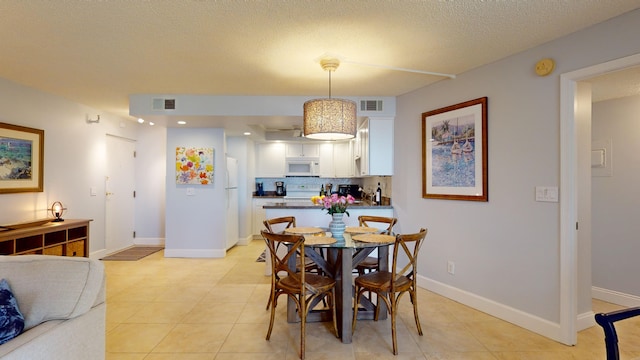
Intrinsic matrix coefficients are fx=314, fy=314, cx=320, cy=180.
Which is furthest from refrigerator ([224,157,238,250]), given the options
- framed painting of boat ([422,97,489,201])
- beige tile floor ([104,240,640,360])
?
framed painting of boat ([422,97,489,201])

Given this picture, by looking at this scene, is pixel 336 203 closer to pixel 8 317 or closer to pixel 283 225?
pixel 283 225

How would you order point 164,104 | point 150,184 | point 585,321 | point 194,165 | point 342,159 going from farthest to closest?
point 342,159 < point 150,184 < point 194,165 < point 164,104 < point 585,321

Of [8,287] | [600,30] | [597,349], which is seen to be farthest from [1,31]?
[597,349]

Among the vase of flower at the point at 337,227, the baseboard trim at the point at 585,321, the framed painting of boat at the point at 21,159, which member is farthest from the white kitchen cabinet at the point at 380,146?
the framed painting of boat at the point at 21,159

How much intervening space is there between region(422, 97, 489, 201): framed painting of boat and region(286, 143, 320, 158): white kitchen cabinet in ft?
10.3

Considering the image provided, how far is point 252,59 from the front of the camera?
277 centimetres

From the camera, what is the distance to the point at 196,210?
484 centimetres

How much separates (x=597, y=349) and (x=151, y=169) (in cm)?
622

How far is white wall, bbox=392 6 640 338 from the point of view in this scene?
7.78 feet

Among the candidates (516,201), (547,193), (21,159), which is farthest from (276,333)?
(21,159)

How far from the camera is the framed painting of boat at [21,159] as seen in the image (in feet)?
10.9

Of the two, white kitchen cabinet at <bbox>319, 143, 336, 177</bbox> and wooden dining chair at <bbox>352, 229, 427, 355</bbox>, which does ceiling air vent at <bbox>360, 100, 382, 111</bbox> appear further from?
white kitchen cabinet at <bbox>319, 143, 336, 177</bbox>

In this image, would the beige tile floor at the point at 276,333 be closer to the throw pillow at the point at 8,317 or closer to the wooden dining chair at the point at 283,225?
the wooden dining chair at the point at 283,225

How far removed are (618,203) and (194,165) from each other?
517 centimetres
